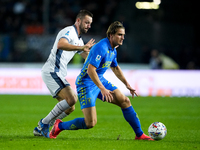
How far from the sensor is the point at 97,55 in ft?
18.7

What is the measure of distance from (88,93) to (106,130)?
1.71 meters

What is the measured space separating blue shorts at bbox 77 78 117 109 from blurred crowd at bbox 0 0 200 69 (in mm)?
11930

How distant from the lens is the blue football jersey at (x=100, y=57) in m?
5.71

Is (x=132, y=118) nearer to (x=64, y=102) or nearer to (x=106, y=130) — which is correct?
(x=64, y=102)

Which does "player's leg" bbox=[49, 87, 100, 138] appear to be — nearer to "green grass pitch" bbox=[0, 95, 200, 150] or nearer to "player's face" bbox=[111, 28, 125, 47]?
"green grass pitch" bbox=[0, 95, 200, 150]

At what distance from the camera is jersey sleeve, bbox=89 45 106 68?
18.6 feet

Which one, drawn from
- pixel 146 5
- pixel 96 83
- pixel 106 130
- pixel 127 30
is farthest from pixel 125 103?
pixel 146 5

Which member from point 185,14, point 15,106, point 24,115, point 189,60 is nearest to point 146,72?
point 189,60

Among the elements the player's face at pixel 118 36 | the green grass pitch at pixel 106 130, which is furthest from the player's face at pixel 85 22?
the green grass pitch at pixel 106 130

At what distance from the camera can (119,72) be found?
256 inches

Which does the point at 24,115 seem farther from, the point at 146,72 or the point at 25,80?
the point at 146,72

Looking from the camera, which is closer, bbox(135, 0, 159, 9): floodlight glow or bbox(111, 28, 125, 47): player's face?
bbox(111, 28, 125, 47): player's face

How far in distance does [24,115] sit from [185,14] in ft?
53.0

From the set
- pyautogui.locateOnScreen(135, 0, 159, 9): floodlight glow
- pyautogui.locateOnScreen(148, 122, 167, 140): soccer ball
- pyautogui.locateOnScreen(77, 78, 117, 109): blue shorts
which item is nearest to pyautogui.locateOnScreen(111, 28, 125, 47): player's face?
pyautogui.locateOnScreen(77, 78, 117, 109): blue shorts
